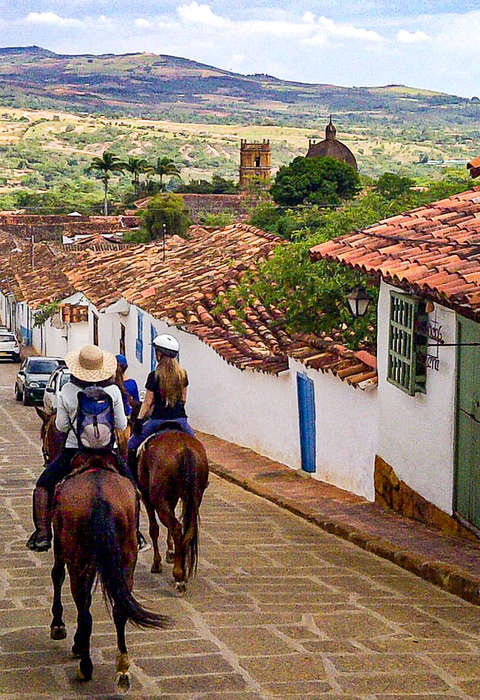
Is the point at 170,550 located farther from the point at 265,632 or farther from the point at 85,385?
the point at 85,385

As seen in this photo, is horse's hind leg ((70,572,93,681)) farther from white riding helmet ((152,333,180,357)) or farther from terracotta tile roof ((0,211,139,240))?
terracotta tile roof ((0,211,139,240))

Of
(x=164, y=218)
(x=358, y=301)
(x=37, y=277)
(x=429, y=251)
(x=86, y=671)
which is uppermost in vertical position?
(x=429, y=251)

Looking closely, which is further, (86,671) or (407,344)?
(407,344)

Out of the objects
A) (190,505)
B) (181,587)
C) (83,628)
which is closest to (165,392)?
(190,505)

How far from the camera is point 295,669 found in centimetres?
672

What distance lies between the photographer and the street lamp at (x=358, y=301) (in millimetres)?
15180

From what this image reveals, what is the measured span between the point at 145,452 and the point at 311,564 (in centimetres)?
178

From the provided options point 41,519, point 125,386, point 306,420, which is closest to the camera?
point 41,519

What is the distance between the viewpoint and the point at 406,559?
9.91 m

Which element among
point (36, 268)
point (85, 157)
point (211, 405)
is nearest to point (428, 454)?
point (211, 405)

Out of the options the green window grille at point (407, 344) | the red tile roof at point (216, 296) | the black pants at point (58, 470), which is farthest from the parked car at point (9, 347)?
the black pants at point (58, 470)

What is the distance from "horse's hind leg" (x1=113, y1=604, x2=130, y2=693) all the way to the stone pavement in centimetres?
319

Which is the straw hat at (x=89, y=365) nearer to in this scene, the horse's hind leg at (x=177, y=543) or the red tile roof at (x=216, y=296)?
the horse's hind leg at (x=177, y=543)

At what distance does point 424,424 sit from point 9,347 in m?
38.3
